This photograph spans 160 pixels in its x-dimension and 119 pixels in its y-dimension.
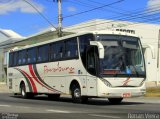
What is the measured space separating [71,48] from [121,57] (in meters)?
3.37

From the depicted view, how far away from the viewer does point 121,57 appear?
21.8 meters

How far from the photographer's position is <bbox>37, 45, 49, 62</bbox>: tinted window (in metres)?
27.3

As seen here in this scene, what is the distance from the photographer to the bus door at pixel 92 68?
2156 centimetres

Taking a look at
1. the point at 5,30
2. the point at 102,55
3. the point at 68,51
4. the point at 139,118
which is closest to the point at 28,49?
the point at 68,51

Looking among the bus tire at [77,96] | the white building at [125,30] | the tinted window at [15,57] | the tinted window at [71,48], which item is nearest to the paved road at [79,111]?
the bus tire at [77,96]

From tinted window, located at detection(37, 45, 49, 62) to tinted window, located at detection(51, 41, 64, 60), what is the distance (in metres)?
0.86

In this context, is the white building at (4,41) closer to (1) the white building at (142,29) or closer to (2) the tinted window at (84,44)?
(1) the white building at (142,29)

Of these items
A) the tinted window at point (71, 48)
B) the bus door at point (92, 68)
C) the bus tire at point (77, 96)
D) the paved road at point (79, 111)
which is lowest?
the paved road at point (79, 111)

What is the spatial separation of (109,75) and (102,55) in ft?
4.09

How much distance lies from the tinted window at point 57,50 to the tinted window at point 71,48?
2.18 feet

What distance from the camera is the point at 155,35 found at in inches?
2950

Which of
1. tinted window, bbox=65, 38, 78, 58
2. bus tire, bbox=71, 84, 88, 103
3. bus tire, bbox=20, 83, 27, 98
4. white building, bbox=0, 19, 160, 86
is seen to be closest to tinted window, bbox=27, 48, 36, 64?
bus tire, bbox=20, 83, 27, 98

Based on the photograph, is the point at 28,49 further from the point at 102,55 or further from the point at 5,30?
the point at 5,30

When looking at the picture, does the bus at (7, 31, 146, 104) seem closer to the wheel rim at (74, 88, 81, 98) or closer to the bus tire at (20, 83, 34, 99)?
the wheel rim at (74, 88, 81, 98)
